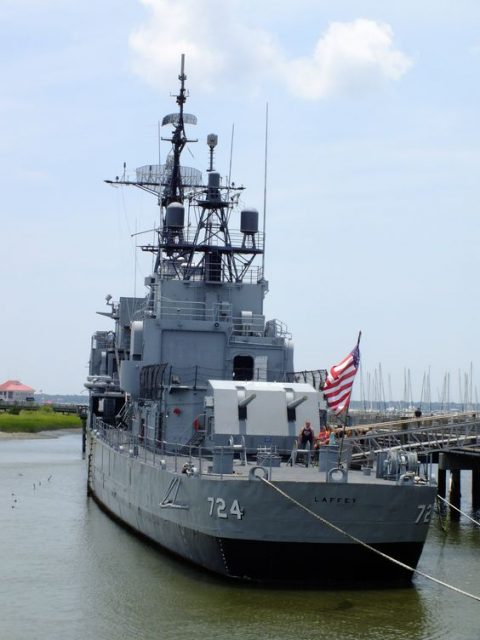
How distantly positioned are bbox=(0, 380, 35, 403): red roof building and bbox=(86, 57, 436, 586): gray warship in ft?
442

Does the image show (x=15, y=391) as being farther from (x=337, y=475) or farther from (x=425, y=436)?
(x=337, y=475)

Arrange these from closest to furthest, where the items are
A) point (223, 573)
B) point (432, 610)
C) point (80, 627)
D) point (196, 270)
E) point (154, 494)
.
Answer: point (80, 627), point (432, 610), point (223, 573), point (154, 494), point (196, 270)

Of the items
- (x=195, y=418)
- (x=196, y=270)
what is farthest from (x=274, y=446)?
(x=196, y=270)

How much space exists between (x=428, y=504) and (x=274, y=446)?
5.90 m

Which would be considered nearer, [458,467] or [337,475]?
[337,475]

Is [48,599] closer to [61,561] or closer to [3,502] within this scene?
[61,561]

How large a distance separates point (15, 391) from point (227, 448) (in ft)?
523

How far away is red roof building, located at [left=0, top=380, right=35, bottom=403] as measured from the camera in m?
174

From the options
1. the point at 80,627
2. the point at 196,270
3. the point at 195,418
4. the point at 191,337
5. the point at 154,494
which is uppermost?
the point at 196,270

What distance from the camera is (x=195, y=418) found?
27.8m

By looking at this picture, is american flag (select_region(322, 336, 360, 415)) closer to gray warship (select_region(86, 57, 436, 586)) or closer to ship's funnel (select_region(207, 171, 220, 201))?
gray warship (select_region(86, 57, 436, 586))

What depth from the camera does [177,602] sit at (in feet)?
64.3

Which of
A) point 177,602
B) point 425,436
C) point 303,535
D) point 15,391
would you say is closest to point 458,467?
point 425,436

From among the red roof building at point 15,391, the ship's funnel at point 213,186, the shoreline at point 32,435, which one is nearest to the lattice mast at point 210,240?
the ship's funnel at point 213,186
